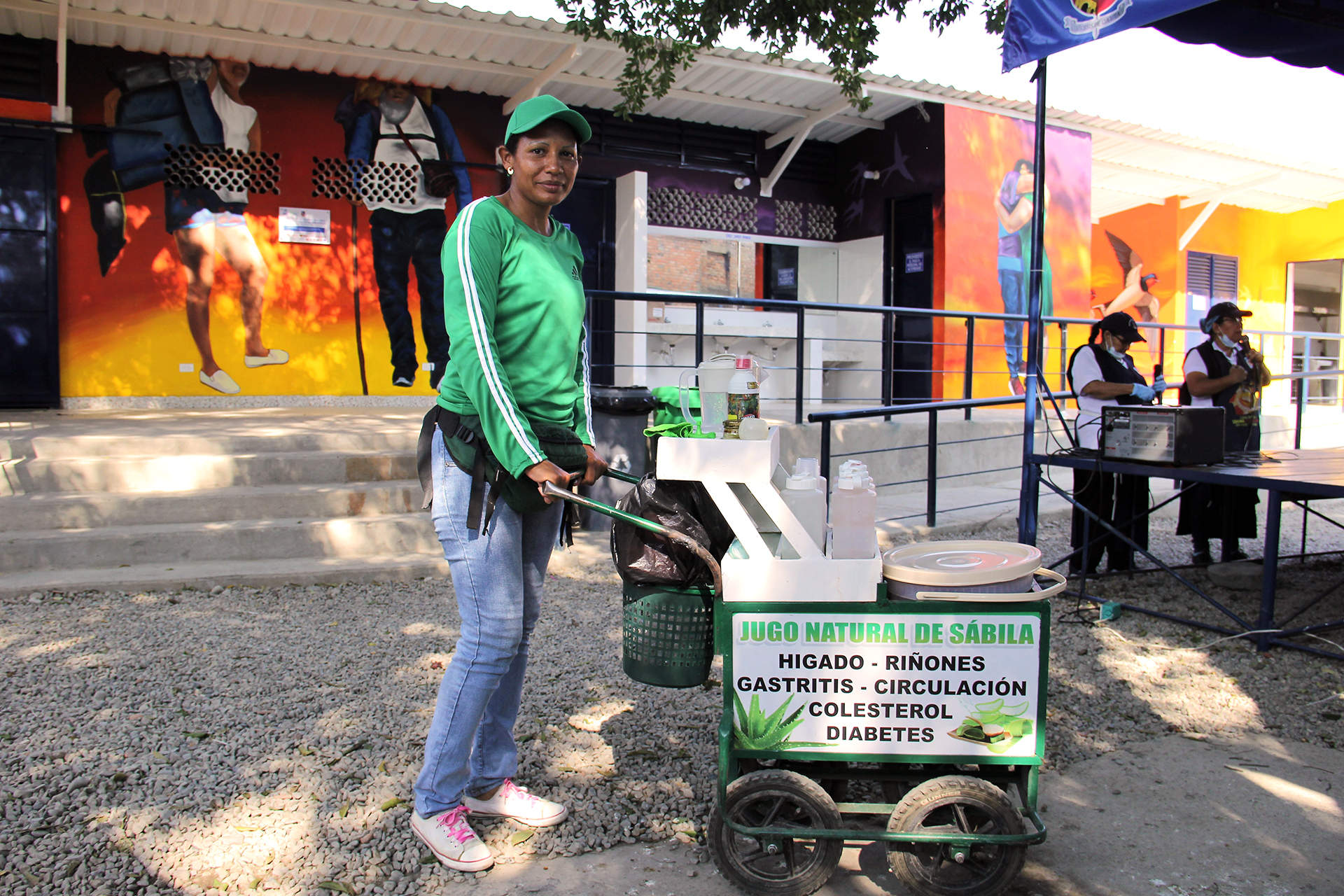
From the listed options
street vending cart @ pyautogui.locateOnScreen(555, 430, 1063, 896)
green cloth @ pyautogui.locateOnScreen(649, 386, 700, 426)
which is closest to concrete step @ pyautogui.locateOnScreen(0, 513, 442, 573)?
green cloth @ pyautogui.locateOnScreen(649, 386, 700, 426)

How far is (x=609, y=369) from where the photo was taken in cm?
1009

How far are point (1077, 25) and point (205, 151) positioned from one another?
7.70m

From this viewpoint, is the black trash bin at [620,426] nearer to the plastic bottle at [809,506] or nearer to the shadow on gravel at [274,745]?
the shadow on gravel at [274,745]

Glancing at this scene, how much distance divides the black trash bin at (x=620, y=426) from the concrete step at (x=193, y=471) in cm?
130

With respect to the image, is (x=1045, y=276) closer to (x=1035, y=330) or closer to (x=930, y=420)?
(x=930, y=420)

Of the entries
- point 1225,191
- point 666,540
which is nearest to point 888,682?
point 666,540

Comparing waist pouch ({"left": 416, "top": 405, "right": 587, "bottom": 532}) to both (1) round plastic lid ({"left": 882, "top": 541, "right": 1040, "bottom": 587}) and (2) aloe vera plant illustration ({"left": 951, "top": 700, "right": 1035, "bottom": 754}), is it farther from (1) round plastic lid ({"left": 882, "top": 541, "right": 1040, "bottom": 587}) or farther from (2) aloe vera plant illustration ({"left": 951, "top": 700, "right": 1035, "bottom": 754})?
(2) aloe vera plant illustration ({"left": 951, "top": 700, "right": 1035, "bottom": 754})

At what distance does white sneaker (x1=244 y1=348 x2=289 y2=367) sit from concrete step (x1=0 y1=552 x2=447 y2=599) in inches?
171

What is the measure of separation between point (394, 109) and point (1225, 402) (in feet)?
25.6

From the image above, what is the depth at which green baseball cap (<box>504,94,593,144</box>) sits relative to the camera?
217 cm

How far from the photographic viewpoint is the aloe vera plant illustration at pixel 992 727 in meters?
2.22

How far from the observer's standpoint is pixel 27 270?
314 inches

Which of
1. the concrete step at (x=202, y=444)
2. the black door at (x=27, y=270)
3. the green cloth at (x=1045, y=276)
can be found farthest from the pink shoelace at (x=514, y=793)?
the green cloth at (x=1045, y=276)

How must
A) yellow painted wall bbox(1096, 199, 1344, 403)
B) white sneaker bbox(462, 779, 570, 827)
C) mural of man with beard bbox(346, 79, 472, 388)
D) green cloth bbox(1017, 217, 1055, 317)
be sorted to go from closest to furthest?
white sneaker bbox(462, 779, 570, 827), mural of man with beard bbox(346, 79, 472, 388), green cloth bbox(1017, 217, 1055, 317), yellow painted wall bbox(1096, 199, 1344, 403)
